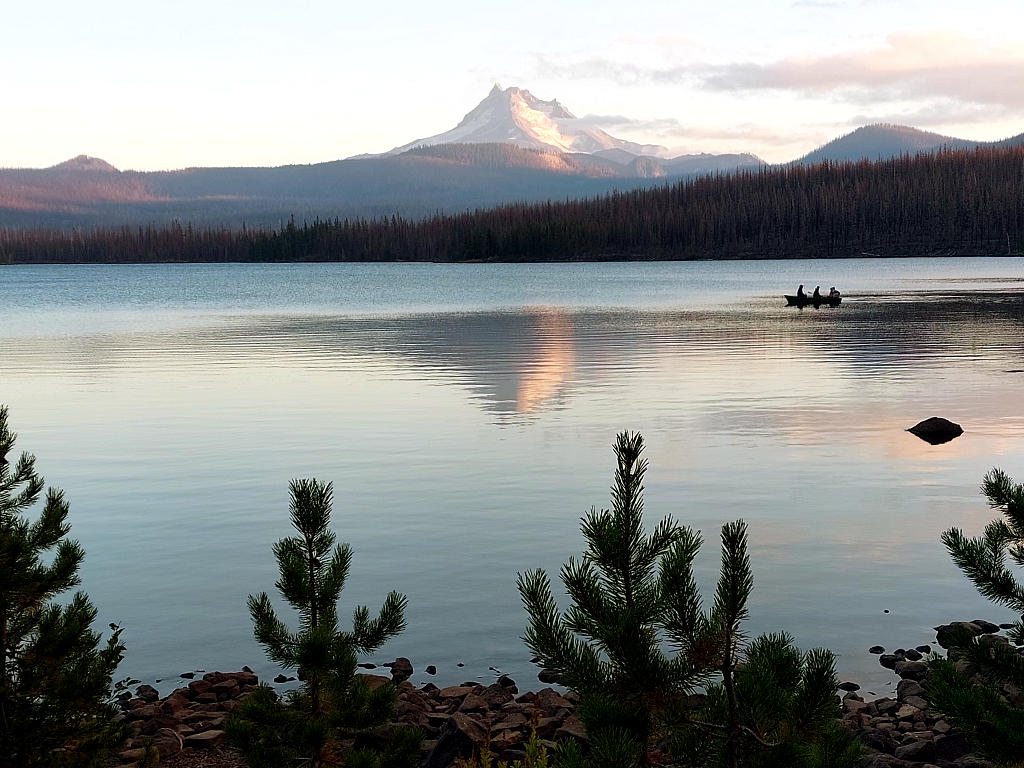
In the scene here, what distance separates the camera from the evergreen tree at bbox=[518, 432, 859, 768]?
16.9ft

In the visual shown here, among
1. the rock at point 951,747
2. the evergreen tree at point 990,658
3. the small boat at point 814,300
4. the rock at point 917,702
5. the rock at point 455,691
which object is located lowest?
the rock at point 455,691

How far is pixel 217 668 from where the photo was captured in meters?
11.3

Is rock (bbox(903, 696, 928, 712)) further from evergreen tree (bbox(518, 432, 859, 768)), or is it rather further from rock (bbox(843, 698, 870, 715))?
evergreen tree (bbox(518, 432, 859, 768))

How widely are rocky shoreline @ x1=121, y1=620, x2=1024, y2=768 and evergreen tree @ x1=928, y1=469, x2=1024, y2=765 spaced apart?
940 mm

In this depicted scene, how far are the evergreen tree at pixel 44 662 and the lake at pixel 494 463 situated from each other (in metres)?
4.27

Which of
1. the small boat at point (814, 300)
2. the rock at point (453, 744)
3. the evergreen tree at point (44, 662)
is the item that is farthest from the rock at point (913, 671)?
the small boat at point (814, 300)

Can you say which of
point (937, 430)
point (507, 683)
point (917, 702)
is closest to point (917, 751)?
point (917, 702)

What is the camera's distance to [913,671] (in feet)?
34.7

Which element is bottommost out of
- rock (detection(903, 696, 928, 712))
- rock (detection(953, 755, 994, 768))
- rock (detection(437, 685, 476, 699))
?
rock (detection(437, 685, 476, 699))

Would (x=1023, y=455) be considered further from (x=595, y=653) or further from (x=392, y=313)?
(x=392, y=313)

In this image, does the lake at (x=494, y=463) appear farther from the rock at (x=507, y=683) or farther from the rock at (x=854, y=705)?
the rock at (x=854, y=705)

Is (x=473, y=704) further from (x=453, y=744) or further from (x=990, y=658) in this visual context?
(x=990, y=658)

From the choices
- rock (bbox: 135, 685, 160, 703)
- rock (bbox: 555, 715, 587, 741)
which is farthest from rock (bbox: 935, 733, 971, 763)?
rock (bbox: 135, 685, 160, 703)

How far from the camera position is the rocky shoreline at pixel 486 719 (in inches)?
345
